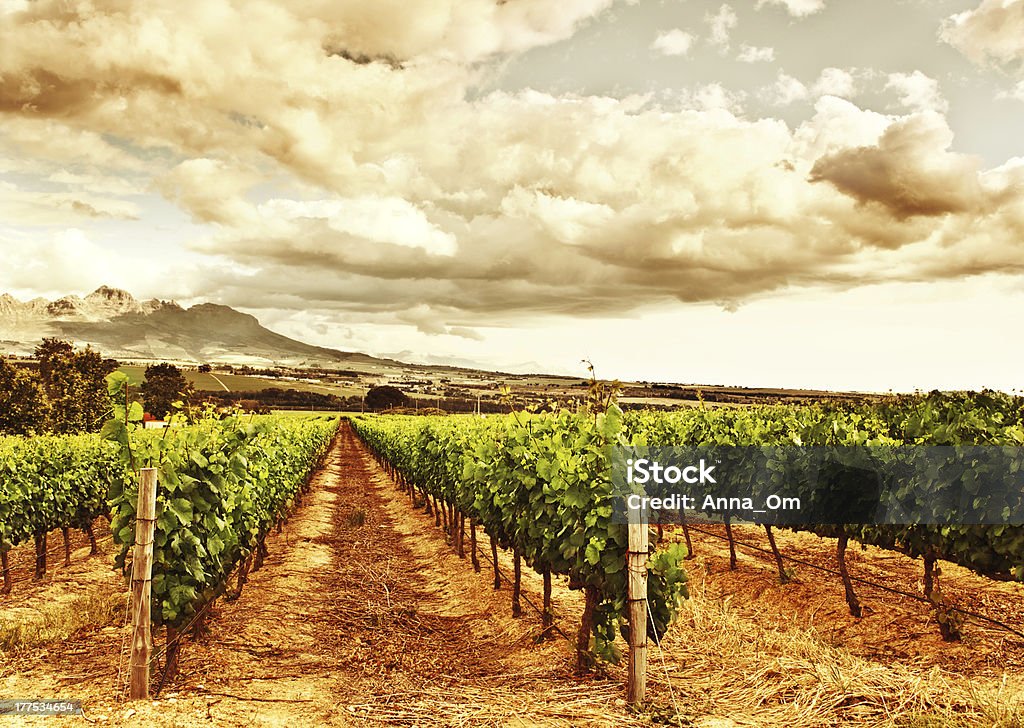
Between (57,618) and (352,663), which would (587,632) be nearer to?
(352,663)

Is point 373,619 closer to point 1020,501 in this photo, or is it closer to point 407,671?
point 407,671

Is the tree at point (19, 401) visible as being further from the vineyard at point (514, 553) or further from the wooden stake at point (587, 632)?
the wooden stake at point (587, 632)

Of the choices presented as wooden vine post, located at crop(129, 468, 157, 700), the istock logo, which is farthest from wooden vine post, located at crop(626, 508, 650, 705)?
the istock logo

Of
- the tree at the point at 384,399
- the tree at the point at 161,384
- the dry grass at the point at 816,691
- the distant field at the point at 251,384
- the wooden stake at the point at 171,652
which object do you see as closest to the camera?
the dry grass at the point at 816,691

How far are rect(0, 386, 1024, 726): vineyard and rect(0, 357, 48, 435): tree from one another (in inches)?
1740

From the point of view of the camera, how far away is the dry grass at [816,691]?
18.5 ft

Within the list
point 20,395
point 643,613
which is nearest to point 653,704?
point 643,613

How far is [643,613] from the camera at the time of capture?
19.2 feet

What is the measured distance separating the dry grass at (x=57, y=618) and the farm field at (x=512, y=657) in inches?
8.0

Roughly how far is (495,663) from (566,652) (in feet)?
2.79

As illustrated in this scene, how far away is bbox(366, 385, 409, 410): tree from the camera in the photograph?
141625 mm

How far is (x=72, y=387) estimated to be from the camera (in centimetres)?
5850
